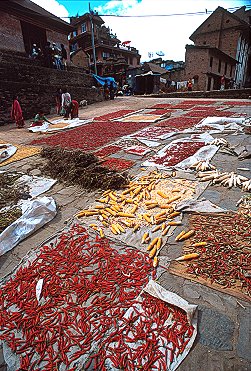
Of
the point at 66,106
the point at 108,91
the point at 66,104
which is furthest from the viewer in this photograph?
the point at 108,91

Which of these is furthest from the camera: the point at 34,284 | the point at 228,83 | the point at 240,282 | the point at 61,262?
the point at 228,83

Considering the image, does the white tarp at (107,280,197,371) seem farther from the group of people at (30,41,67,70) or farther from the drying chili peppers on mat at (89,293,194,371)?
the group of people at (30,41,67,70)

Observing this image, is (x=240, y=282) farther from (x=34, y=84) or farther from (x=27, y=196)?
(x=34, y=84)

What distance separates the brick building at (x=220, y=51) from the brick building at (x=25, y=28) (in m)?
16.8

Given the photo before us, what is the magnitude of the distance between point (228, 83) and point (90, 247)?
38328 millimetres

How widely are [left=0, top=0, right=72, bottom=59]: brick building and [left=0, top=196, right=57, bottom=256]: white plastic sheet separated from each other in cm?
1757

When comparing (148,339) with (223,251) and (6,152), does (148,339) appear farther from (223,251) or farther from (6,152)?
(6,152)

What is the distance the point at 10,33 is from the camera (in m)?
16.8

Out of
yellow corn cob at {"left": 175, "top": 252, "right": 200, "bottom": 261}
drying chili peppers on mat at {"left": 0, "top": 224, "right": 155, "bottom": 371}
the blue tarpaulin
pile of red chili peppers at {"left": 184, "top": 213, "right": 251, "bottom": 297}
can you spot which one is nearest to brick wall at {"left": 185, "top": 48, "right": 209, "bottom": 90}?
the blue tarpaulin

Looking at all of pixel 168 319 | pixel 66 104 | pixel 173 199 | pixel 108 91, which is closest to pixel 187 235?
pixel 173 199

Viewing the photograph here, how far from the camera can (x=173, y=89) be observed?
29.8 metres

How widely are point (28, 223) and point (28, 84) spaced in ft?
46.3

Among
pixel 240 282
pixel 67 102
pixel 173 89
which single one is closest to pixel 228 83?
pixel 173 89

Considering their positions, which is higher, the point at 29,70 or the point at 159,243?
the point at 29,70
